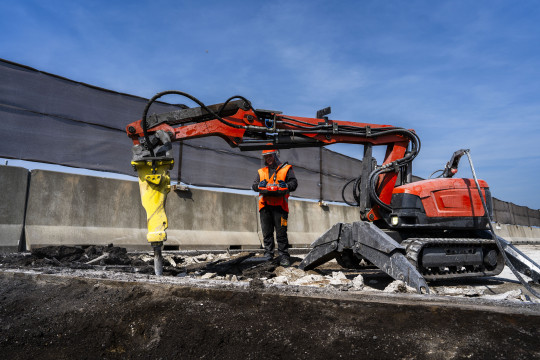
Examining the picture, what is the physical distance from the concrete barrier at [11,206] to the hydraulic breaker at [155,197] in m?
2.61

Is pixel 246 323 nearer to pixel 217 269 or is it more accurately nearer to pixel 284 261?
pixel 217 269

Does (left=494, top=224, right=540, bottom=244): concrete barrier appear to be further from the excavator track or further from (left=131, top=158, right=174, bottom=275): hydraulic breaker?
(left=131, top=158, right=174, bottom=275): hydraulic breaker

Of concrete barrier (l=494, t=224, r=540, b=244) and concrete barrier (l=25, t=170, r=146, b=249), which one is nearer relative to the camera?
concrete barrier (l=25, t=170, r=146, b=249)

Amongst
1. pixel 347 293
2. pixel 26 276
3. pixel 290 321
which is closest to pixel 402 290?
pixel 347 293

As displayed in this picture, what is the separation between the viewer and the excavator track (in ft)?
16.8

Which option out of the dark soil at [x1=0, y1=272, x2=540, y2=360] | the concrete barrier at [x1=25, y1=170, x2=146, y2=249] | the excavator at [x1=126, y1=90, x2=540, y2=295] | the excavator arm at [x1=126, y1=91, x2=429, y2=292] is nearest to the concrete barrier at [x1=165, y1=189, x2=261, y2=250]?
the concrete barrier at [x1=25, y1=170, x2=146, y2=249]

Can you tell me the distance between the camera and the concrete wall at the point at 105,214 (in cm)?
602

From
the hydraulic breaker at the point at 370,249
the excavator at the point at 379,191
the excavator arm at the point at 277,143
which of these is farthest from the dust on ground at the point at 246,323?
the excavator at the point at 379,191

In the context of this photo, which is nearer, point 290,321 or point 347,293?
point 290,321

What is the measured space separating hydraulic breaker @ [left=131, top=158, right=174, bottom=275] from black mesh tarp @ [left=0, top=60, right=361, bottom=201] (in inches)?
118

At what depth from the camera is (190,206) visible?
805 centimetres

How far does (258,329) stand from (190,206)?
5.91m

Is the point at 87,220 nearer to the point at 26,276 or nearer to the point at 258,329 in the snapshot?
the point at 26,276

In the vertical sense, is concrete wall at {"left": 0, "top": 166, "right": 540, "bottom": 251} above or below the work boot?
above
